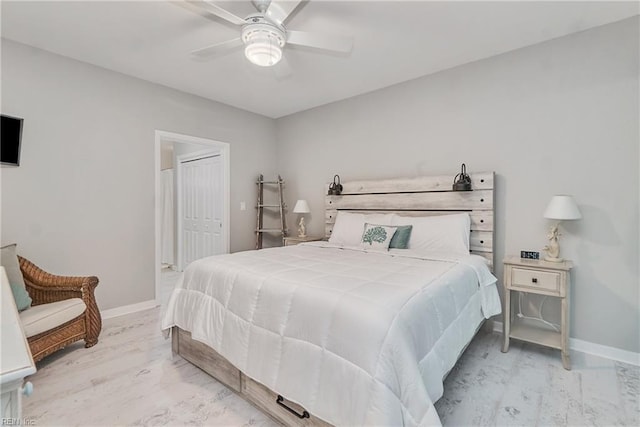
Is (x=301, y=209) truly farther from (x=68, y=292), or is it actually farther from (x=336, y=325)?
(x=336, y=325)

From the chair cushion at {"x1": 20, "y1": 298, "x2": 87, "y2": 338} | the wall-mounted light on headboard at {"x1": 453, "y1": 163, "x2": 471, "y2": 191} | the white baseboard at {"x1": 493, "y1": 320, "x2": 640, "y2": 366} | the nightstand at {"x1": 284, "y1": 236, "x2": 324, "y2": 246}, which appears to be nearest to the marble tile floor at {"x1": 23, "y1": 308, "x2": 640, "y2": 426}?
the white baseboard at {"x1": 493, "y1": 320, "x2": 640, "y2": 366}

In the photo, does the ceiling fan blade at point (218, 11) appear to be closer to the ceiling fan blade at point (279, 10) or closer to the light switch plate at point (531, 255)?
the ceiling fan blade at point (279, 10)

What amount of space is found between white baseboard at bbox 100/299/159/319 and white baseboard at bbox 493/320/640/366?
417cm

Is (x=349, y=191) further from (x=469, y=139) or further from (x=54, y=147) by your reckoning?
(x=54, y=147)

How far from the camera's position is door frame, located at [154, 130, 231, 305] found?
11.7 feet

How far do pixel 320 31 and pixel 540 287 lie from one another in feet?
8.77

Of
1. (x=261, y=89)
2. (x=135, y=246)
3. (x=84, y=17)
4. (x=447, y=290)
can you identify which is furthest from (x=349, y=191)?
(x=84, y=17)

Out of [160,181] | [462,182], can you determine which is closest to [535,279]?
[462,182]

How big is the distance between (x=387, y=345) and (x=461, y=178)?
2204 millimetres

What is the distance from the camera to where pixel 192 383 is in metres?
2.03

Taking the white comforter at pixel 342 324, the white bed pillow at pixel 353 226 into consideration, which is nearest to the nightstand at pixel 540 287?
the white comforter at pixel 342 324

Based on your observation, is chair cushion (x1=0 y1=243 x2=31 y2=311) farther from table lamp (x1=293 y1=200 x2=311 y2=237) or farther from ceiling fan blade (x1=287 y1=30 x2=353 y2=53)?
table lamp (x1=293 y1=200 x2=311 y2=237)

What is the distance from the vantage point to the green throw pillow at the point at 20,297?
2.14 m

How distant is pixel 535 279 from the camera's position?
2.36 meters
